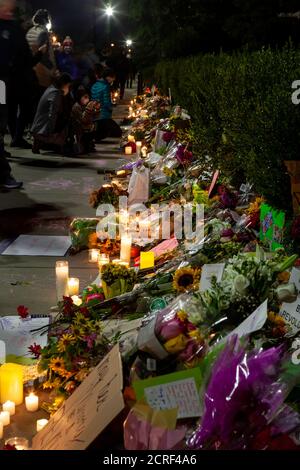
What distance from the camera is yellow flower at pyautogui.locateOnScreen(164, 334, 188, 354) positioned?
3396 millimetres

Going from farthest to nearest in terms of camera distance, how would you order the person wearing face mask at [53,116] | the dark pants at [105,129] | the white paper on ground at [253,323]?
the dark pants at [105,129]
the person wearing face mask at [53,116]
the white paper on ground at [253,323]

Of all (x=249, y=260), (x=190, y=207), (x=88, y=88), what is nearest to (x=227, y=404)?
(x=249, y=260)

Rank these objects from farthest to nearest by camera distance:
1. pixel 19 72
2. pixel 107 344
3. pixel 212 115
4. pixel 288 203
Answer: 1. pixel 19 72
2. pixel 212 115
3. pixel 288 203
4. pixel 107 344

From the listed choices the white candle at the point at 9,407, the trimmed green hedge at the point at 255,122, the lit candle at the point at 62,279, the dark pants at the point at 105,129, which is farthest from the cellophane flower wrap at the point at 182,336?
the dark pants at the point at 105,129

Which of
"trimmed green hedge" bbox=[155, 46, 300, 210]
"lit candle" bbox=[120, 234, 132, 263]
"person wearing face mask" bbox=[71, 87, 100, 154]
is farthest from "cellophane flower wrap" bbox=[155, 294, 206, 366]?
"person wearing face mask" bbox=[71, 87, 100, 154]

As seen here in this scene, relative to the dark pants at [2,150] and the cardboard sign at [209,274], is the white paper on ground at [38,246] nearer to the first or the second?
the dark pants at [2,150]

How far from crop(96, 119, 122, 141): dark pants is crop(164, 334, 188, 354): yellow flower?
13809 mm

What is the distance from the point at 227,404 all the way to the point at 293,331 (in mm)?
856

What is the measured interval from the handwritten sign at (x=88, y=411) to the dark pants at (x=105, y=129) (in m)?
13.8

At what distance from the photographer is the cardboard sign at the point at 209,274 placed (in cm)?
399

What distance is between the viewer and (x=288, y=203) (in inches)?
201

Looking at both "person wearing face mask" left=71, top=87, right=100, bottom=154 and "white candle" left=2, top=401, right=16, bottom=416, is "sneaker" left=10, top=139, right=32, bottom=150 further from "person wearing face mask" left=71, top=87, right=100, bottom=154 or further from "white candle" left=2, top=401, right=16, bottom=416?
"white candle" left=2, top=401, right=16, bottom=416
